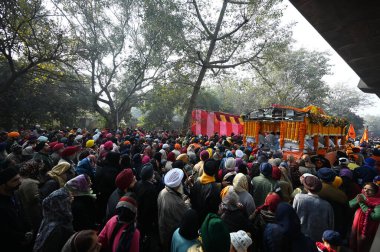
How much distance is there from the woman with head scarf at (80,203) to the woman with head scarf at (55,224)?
19.3 inches

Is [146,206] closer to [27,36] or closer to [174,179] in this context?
[174,179]

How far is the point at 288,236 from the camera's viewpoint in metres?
2.67

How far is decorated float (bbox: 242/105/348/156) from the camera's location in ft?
31.8

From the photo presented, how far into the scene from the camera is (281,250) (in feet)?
8.80

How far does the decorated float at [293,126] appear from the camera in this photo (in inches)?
382

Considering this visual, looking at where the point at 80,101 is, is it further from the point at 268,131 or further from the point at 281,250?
the point at 281,250

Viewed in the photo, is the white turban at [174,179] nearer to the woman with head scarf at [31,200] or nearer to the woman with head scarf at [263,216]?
the woman with head scarf at [263,216]

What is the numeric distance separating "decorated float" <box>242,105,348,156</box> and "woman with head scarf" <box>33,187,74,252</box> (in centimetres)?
894

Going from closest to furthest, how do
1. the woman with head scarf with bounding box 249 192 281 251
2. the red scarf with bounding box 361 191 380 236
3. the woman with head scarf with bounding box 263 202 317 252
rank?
the woman with head scarf with bounding box 263 202 317 252
the woman with head scarf with bounding box 249 192 281 251
the red scarf with bounding box 361 191 380 236

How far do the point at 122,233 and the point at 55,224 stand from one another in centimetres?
75

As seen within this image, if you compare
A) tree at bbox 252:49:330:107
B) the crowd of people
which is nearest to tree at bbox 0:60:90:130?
the crowd of people

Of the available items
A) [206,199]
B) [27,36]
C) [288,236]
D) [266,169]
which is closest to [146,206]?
[206,199]

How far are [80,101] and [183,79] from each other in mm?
8564

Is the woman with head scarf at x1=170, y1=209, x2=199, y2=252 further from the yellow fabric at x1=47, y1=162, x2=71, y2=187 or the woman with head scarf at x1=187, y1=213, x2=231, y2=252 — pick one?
the yellow fabric at x1=47, y1=162, x2=71, y2=187
